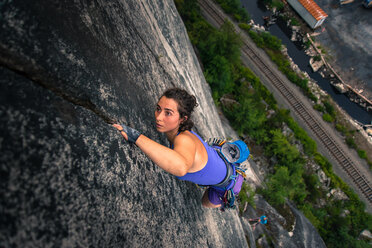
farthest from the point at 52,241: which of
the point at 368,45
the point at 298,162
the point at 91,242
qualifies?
the point at 368,45

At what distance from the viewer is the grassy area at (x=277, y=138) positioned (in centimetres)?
1433

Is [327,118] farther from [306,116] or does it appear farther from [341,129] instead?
[306,116]

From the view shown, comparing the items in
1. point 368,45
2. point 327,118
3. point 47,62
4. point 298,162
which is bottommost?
point 298,162

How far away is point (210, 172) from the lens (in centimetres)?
301

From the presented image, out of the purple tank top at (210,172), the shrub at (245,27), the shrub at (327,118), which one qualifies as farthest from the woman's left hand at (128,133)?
the shrub at (245,27)

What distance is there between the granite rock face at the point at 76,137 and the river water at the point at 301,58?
22.1m

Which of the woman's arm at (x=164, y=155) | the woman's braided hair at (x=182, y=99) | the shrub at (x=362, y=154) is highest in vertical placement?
the woman's braided hair at (x=182, y=99)

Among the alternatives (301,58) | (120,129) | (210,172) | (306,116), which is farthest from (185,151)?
(301,58)

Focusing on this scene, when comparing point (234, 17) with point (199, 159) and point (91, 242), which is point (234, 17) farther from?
point (91, 242)

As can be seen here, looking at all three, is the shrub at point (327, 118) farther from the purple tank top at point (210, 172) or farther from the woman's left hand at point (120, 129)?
the woman's left hand at point (120, 129)

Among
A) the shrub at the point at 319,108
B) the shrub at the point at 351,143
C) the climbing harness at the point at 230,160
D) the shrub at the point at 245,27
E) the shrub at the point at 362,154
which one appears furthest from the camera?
the shrub at the point at 245,27

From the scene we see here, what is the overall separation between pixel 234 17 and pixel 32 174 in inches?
914

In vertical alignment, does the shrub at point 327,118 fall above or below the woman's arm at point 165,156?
below

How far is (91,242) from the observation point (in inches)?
60.9
